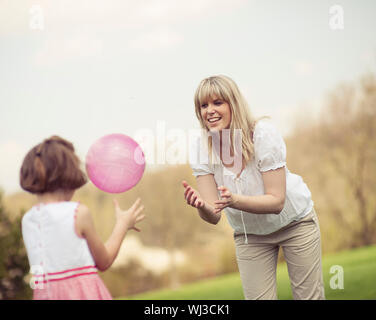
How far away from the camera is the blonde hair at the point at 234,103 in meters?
2.27

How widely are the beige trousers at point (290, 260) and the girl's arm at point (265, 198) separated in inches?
8.6

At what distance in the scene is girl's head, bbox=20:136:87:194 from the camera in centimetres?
185

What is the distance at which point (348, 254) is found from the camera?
19.6 feet

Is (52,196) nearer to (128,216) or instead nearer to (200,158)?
(128,216)

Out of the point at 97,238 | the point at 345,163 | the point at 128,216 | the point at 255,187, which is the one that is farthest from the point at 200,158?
the point at 345,163

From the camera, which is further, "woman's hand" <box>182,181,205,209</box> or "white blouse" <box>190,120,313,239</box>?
"white blouse" <box>190,120,313,239</box>

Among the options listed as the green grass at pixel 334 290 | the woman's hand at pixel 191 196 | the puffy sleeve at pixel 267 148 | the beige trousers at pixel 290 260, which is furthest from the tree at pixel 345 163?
the woman's hand at pixel 191 196

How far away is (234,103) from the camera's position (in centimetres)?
229

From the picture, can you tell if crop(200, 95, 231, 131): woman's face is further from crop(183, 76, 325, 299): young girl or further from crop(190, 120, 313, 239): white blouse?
crop(190, 120, 313, 239): white blouse

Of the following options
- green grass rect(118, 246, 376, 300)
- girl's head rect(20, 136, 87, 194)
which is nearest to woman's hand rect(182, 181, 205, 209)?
girl's head rect(20, 136, 87, 194)

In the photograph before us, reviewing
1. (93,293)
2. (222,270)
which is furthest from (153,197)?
(93,293)

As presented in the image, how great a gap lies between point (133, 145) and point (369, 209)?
5121 mm

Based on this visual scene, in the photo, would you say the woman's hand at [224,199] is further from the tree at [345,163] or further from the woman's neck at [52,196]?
the tree at [345,163]
